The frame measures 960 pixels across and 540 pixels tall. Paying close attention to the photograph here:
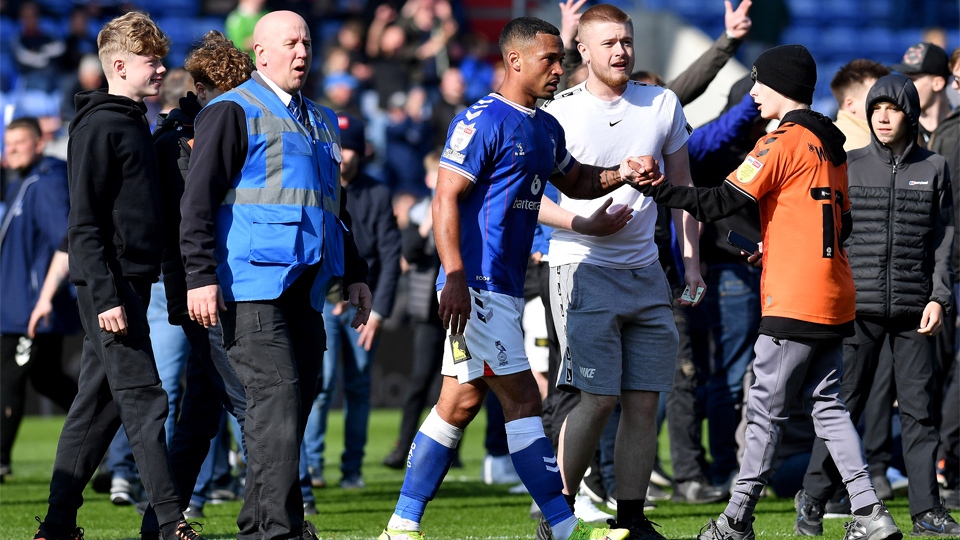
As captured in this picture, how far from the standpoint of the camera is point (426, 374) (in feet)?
33.4

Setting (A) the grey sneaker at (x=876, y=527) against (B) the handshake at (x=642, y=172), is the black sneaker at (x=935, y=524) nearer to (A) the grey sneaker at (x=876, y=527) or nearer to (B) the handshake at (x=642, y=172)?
(A) the grey sneaker at (x=876, y=527)

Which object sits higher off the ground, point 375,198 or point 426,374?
point 375,198

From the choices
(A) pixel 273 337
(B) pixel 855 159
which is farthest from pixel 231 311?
(B) pixel 855 159

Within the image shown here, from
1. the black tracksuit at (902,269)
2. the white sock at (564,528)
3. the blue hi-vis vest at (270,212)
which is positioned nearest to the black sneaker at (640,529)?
the white sock at (564,528)

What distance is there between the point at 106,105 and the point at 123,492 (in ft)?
10.5

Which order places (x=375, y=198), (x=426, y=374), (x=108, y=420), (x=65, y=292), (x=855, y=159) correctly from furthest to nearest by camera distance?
(x=426, y=374)
(x=65, y=292)
(x=375, y=198)
(x=855, y=159)
(x=108, y=420)

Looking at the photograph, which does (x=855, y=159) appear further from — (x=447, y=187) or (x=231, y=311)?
(x=231, y=311)

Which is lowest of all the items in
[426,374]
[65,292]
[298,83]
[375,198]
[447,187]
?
[426,374]

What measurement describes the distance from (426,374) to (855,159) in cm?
471

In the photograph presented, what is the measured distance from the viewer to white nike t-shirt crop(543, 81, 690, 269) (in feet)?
18.2

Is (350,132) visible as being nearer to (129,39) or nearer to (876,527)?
(129,39)

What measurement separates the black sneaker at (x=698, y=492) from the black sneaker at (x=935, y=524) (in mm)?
1719

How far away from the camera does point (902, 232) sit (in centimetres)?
618

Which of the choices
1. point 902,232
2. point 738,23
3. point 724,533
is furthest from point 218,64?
point 902,232
